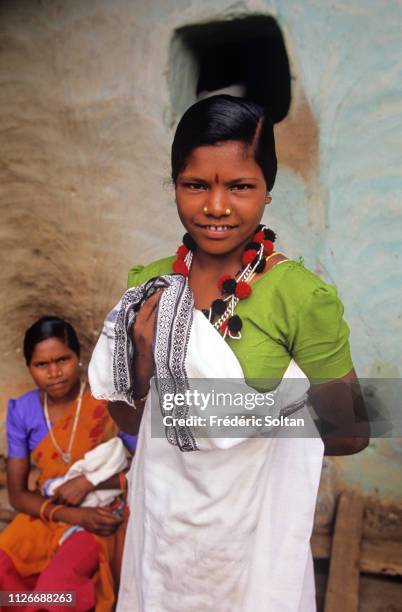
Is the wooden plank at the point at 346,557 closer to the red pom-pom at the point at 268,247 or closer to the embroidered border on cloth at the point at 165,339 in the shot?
the embroidered border on cloth at the point at 165,339

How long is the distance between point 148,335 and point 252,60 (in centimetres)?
291

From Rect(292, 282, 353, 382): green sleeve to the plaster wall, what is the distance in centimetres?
131

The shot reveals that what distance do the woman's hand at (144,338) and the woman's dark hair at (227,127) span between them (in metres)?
0.29

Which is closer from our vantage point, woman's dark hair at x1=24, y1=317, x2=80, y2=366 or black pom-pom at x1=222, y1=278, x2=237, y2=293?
black pom-pom at x1=222, y1=278, x2=237, y2=293

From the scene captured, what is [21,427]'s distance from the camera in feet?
8.17

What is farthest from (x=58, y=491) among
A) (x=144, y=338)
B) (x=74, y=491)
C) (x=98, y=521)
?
(x=144, y=338)

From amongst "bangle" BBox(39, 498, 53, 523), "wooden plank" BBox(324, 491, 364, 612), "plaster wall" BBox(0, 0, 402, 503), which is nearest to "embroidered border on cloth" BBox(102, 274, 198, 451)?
"bangle" BBox(39, 498, 53, 523)

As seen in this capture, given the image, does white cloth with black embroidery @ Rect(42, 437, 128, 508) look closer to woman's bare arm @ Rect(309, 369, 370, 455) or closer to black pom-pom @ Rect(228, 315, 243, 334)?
woman's bare arm @ Rect(309, 369, 370, 455)

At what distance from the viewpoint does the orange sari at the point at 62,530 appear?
7.37ft

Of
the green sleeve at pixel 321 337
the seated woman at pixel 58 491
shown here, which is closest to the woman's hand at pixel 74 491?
the seated woman at pixel 58 491

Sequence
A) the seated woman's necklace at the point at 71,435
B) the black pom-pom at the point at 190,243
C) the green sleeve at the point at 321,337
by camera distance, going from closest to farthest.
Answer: the green sleeve at the point at 321,337, the black pom-pom at the point at 190,243, the seated woman's necklace at the point at 71,435

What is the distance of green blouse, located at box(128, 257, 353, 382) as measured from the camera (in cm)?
132

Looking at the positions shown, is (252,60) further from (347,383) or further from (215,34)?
(347,383)
